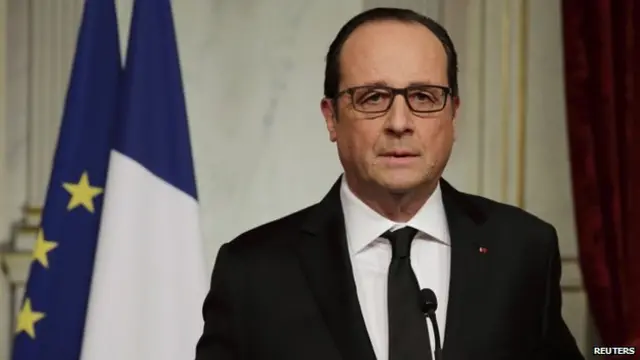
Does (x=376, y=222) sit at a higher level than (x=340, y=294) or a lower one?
higher

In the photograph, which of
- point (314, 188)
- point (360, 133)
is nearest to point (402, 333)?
point (360, 133)

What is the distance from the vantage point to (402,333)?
4.09 ft

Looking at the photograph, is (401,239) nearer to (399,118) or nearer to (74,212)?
(399,118)

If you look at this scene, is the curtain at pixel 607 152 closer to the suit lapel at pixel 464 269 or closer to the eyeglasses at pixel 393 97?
the suit lapel at pixel 464 269

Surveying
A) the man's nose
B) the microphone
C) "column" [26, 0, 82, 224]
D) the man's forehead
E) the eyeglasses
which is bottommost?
the microphone

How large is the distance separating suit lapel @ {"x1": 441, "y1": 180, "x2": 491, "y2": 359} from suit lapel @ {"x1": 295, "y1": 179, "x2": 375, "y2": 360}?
142 mm

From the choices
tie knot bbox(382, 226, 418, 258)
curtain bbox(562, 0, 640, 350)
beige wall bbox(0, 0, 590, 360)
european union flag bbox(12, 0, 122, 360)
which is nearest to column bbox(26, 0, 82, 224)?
beige wall bbox(0, 0, 590, 360)

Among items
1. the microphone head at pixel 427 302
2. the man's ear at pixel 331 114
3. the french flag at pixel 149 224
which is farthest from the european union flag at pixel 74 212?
the microphone head at pixel 427 302

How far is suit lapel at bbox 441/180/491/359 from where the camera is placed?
50.7 inches

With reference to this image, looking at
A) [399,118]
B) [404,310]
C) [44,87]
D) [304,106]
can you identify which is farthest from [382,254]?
[44,87]

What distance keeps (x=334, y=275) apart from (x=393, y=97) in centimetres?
30

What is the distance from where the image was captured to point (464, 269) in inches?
53.3

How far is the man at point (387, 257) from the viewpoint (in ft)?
4.17

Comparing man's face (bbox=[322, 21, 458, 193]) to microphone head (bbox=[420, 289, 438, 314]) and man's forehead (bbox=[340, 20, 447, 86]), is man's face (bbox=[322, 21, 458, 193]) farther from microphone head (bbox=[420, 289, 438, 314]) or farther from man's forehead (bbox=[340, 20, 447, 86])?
microphone head (bbox=[420, 289, 438, 314])
